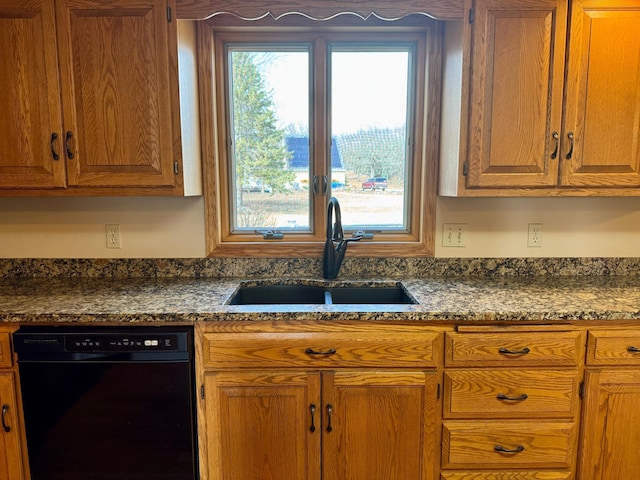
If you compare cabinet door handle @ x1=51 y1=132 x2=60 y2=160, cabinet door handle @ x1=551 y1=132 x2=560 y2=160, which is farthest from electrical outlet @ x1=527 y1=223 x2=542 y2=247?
cabinet door handle @ x1=51 y1=132 x2=60 y2=160

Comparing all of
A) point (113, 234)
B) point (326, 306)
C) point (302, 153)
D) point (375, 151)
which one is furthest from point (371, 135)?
point (113, 234)

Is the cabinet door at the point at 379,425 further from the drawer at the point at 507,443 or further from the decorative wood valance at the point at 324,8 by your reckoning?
the decorative wood valance at the point at 324,8

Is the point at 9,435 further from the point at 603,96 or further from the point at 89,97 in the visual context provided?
the point at 603,96

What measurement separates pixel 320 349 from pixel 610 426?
111 cm

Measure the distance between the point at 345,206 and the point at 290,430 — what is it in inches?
41.5

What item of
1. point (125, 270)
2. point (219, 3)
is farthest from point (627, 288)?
point (125, 270)

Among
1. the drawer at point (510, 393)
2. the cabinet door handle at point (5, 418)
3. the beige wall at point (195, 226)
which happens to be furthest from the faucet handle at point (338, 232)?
the cabinet door handle at point (5, 418)

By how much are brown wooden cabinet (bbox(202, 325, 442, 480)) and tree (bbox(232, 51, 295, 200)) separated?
0.85 metres

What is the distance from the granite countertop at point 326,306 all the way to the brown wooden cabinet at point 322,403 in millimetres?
77

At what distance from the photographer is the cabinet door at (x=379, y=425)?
1.50 meters

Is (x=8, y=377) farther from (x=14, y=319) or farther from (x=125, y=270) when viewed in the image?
(x=125, y=270)

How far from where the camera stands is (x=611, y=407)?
1520mm

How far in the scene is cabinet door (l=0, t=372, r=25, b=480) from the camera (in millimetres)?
1479

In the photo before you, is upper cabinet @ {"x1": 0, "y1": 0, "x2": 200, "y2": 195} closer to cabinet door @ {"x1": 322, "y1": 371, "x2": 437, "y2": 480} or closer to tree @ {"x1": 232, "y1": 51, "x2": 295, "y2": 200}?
tree @ {"x1": 232, "y1": 51, "x2": 295, "y2": 200}
